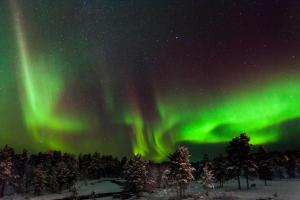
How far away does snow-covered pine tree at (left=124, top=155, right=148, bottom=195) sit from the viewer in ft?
321

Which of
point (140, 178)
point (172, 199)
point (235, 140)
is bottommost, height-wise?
point (172, 199)

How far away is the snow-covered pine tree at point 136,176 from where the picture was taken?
321 feet

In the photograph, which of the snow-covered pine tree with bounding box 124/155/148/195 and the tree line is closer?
the tree line

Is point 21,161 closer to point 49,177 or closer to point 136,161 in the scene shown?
point 49,177

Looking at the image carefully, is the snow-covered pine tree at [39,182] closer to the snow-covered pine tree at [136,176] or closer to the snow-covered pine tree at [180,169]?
the snow-covered pine tree at [136,176]

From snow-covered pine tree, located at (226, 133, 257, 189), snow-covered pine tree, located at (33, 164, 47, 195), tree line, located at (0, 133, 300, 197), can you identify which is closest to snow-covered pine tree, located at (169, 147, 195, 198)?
→ tree line, located at (0, 133, 300, 197)

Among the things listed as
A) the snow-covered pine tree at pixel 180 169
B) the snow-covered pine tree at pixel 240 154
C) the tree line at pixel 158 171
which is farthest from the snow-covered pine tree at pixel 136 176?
the snow-covered pine tree at pixel 240 154

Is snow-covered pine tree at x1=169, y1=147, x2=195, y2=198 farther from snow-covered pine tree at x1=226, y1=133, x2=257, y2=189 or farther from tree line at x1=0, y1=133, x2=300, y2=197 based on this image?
snow-covered pine tree at x1=226, y1=133, x2=257, y2=189

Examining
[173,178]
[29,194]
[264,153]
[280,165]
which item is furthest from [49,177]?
[280,165]

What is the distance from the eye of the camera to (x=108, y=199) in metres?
97.7

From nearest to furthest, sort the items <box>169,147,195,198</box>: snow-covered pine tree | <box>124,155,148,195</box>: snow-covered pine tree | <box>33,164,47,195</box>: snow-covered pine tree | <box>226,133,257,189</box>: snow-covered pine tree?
<box>169,147,195,198</box>: snow-covered pine tree
<box>226,133,257,189</box>: snow-covered pine tree
<box>124,155,148,195</box>: snow-covered pine tree
<box>33,164,47,195</box>: snow-covered pine tree

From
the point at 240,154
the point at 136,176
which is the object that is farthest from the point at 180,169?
the point at 136,176

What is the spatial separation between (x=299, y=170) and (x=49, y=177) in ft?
345

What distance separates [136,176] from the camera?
329ft
